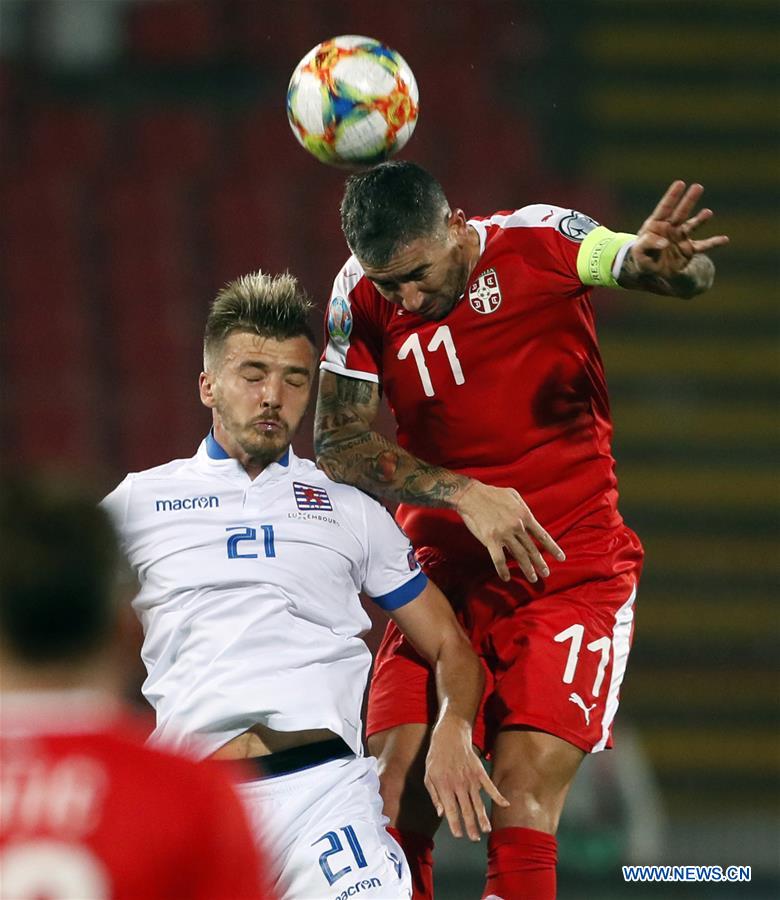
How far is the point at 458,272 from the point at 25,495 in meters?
2.59

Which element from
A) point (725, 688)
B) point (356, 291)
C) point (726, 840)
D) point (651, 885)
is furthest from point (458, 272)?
point (725, 688)

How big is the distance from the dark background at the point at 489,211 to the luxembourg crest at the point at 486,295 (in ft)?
19.4

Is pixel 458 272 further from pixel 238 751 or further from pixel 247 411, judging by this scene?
pixel 238 751

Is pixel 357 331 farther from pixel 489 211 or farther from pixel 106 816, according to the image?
pixel 489 211

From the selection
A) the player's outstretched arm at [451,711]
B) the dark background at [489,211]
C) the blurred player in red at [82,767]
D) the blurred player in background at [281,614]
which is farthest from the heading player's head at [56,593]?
the dark background at [489,211]

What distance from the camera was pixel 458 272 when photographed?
14.1 feet

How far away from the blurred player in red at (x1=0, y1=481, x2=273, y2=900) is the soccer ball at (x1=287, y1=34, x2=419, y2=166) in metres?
2.84

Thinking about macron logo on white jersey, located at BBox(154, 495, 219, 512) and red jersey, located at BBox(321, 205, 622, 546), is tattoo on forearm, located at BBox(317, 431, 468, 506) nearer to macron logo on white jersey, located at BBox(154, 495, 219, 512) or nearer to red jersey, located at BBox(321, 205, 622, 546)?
red jersey, located at BBox(321, 205, 622, 546)

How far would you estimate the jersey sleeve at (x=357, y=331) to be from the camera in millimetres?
4473

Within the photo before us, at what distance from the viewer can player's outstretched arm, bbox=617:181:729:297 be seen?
3.91m

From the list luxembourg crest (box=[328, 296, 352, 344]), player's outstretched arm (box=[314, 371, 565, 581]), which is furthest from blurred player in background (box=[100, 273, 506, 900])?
luxembourg crest (box=[328, 296, 352, 344])

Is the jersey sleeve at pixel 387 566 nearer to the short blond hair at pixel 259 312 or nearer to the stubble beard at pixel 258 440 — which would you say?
the stubble beard at pixel 258 440

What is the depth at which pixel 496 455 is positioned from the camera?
14.3 feet

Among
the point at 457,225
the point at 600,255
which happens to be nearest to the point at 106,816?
the point at 600,255
